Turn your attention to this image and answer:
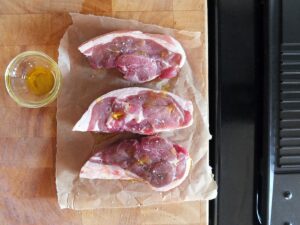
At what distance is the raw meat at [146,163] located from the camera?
4.62ft

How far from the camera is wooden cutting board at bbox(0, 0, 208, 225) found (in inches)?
57.0

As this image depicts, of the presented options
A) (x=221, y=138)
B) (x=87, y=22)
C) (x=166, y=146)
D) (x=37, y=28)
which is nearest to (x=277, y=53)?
(x=221, y=138)

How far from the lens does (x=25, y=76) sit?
4.83 ft

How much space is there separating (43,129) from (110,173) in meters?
0.26

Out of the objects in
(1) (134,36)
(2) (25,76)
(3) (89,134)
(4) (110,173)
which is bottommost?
(4) (110,173)

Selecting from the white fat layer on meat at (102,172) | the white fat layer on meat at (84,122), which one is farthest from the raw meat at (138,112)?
the white fat layer on meat at (102,172)

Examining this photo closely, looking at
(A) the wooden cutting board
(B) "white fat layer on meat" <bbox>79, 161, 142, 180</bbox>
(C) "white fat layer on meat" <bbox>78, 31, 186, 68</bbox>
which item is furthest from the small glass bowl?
(B) "white fat layer on meat" <bbox>79, 161, 142, 180</bbox>

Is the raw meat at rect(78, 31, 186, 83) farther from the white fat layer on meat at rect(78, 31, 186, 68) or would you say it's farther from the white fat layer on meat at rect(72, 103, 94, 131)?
the white fat layer on meat at rect(72, 103, 94, 131)

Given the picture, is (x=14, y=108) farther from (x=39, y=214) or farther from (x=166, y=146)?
(x=166, y=146)

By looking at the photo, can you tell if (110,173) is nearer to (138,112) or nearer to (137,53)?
(138,112)

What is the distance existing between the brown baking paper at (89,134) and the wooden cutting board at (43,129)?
35 mm

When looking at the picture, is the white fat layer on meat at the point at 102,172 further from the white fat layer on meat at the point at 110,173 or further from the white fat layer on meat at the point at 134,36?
the white fat layer on meat at the point at 134,36

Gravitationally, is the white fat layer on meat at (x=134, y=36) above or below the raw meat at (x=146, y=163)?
above

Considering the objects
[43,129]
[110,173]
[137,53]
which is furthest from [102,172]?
[137,53]
